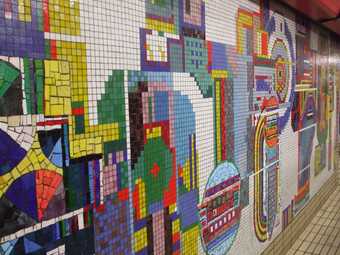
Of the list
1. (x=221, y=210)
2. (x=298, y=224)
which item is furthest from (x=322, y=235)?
(x=221, y=210)

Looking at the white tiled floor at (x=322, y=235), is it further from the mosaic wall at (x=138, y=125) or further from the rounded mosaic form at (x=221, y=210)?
the rounded mosaic form at (x=221, y=210)

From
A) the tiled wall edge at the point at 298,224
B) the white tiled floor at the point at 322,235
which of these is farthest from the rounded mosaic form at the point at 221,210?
the white tiled floor at the point at 322,235

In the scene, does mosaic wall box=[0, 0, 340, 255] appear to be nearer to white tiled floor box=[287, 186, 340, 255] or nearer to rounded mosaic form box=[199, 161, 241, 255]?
rounded mosaic form box=[199, 161, 241, 255]

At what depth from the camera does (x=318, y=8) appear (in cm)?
232

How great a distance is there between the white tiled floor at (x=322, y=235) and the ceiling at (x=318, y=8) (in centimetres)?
159

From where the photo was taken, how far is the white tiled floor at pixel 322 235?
2414mm

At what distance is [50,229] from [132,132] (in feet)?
1.19

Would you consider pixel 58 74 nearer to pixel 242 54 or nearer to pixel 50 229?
pixel 50 229

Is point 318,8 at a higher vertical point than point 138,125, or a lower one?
higher

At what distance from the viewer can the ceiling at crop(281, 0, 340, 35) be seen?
2148 mm

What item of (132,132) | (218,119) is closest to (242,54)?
(218,119)

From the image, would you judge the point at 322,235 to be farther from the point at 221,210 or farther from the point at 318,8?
the point at 318,8

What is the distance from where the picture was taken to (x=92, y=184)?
93 cm

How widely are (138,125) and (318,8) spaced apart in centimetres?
180
